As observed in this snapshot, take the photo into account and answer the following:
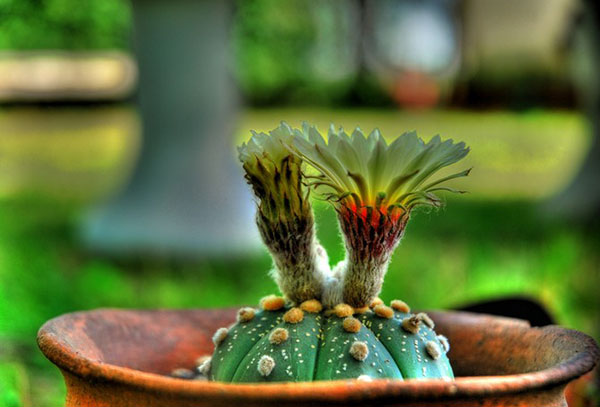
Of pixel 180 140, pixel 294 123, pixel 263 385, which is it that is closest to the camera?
pixel 263 385

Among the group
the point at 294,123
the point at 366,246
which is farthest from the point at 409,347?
the point at 294,123

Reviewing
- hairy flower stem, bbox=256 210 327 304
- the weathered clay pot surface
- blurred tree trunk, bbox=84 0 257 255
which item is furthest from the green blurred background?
hairy flower stem, bbox=256 210 327 304

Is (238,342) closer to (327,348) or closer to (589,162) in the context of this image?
(327,348)

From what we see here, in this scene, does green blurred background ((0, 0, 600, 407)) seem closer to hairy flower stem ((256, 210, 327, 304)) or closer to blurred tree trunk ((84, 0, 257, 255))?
blurred tree trunk ((84, 0, 257, 255))

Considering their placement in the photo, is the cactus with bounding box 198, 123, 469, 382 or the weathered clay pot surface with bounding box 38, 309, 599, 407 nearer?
the weathered clay pot surface with bounding box 38, 309, 599, 407

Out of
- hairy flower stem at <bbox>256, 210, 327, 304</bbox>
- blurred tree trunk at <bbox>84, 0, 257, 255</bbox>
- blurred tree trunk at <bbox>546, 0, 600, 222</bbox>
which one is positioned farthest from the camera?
blurred tree trunk at <bbox>546, 0, 600, 222</bbox>

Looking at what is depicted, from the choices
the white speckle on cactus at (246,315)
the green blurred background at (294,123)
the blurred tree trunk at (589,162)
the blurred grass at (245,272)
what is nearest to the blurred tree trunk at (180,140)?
the green blurred background at (294,123)

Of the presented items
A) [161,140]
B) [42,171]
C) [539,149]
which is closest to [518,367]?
[161,140]

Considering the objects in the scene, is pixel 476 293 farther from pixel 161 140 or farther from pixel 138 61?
pixel 138 61

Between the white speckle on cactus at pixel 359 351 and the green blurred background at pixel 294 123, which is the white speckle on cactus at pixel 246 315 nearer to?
the white speckle on cactus at pixel 359 351
